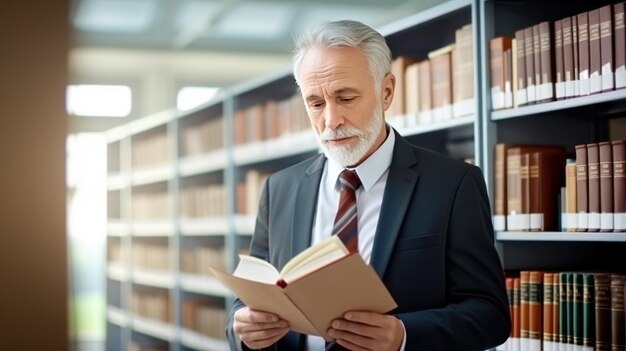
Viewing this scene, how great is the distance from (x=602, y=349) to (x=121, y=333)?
19.4ft

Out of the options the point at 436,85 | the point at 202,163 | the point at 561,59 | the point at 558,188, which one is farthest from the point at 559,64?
the point at 202,163

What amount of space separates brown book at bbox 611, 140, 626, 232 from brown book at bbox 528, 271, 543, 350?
0.32m

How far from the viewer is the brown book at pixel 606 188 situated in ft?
6.46

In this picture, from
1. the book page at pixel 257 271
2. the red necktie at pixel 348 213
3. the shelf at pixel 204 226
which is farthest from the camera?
the shelf at pixel 204 226

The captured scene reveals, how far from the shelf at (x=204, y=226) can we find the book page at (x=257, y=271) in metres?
3.54

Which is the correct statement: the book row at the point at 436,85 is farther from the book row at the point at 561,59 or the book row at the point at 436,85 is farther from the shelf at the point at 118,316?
the shelf at the point at 118,316

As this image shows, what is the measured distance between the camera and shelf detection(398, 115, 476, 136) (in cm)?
243

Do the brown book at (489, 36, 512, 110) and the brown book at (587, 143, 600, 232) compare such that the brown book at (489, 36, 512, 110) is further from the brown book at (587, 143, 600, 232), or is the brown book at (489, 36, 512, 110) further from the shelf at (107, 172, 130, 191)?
the shelf at (107, 172, 130, 191)

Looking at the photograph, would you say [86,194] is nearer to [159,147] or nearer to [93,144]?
[93,144]

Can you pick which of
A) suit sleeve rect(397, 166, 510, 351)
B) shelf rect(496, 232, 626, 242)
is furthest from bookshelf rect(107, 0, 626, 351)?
suit sleeve rect(397, 166, 510, 351)

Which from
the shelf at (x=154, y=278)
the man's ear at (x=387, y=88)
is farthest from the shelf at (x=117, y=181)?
the man's ear at (x=387, y=88)

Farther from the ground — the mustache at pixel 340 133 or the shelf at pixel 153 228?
the mustache at pixel 340 133

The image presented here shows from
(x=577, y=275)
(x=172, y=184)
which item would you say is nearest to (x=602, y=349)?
(x=577, y=275)

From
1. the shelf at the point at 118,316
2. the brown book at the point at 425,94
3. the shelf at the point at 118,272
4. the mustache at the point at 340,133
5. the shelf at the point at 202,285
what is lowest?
the shelf at the point at 118,316
